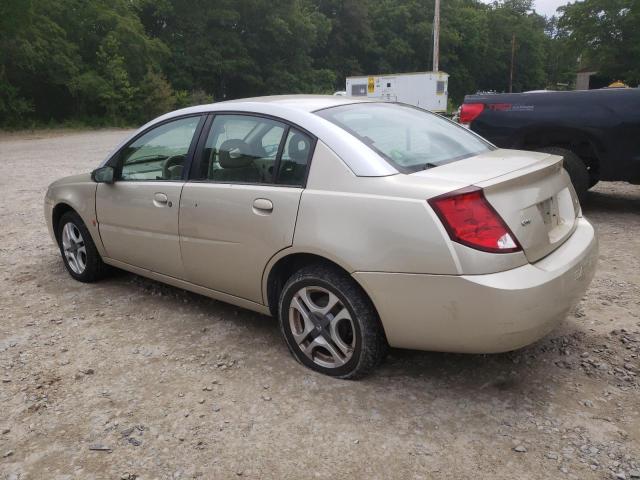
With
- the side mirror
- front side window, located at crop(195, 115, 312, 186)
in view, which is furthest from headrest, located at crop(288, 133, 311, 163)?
the side mirror

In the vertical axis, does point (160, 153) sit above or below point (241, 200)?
above

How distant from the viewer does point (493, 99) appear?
22.4 ft

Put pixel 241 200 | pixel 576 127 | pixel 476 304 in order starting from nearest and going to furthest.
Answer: pixel 476 304, pixel 241 200, pixel 576 127

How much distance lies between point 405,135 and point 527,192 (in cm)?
86

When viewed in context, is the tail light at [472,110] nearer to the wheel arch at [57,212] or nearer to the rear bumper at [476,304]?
the rear bumper at [476,304]

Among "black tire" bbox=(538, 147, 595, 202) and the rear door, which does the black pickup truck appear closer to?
"black tire" bbox=(538, 147, 595, 202)

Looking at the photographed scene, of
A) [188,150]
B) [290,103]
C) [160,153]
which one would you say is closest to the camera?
[290,103]

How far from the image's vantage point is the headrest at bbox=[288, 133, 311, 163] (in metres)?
3.17

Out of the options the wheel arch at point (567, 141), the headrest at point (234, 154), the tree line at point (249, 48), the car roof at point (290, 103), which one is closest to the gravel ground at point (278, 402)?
the headrest at point (234, 154)

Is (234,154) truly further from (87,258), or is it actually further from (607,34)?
(607,34)

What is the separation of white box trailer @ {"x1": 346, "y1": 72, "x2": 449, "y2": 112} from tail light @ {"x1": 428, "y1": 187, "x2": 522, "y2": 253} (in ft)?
98.8

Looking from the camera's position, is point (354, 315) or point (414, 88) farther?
point (414, 88)

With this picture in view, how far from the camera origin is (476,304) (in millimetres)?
2561

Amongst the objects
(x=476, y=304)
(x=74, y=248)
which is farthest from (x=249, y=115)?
(x=74, y=248)
